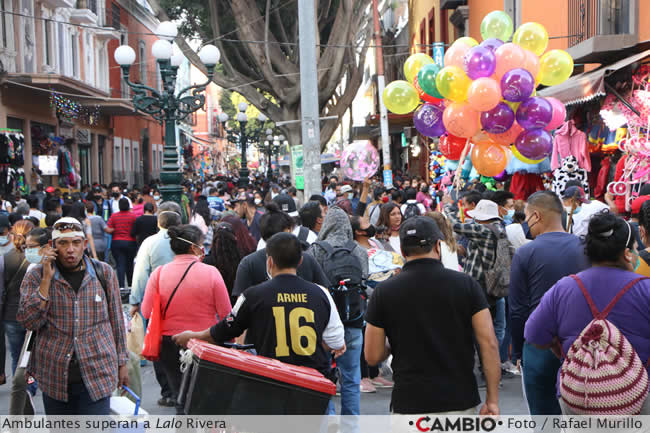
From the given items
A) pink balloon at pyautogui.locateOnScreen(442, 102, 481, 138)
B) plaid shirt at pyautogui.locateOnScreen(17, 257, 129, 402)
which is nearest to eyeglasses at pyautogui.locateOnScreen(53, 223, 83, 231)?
plaid shirt at pyautogui.locateOnScreen(17, 257, 129, 402)

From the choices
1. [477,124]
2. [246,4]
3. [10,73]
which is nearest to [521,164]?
[477,124]

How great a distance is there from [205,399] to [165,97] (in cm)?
1145

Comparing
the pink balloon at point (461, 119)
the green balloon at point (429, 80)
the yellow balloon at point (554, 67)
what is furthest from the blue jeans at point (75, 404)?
the yellow balloon at point (554, 67)

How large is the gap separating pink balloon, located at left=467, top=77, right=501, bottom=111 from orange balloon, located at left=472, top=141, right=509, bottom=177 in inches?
34.6

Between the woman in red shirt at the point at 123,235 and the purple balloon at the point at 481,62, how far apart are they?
233 inches

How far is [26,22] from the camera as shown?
2305 centimetres

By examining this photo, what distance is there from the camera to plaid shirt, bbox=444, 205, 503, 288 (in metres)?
7.01

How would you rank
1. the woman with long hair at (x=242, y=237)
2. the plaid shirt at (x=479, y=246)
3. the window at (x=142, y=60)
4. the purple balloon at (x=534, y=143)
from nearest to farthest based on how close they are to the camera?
the plaid shirt at (x=479, y=246) < the woman with long hair at (x=242, y=237) < the purple balloon at (x=534, y=143) < the window at (x=142, y=60)

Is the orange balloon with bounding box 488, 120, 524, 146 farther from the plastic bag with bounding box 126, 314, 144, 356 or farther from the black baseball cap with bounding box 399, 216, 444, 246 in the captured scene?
the black baseball cap with bounding box 399, 216, 444, 246

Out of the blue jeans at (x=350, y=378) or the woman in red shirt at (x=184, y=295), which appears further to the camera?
the blue jeans at (x=350, y=378)

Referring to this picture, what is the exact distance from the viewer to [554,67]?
9.66 m

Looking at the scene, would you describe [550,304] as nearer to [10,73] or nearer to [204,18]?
[10,73]

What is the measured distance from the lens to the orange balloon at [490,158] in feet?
32.5

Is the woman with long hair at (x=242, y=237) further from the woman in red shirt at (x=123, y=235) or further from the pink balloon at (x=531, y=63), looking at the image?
the woman in red shirt at (x=123, y=235)
